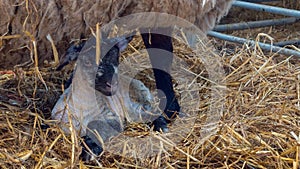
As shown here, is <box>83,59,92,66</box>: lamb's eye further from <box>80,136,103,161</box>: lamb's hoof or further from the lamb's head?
<box>80,136,103,161</box>: lamb's hoof

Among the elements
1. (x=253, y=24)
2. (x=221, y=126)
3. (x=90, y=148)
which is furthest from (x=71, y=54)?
(x=253, y=24)

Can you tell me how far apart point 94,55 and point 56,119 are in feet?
1.19

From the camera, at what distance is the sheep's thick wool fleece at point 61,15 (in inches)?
82.7

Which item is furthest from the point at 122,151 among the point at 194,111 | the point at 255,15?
the point at 255,15

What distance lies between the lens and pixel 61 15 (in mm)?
2162

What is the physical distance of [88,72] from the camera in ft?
7.16

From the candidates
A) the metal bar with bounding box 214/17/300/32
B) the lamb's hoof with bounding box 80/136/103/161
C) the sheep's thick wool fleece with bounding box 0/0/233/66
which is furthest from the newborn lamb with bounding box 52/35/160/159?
the metal bar with bounding box 214/17/300/32

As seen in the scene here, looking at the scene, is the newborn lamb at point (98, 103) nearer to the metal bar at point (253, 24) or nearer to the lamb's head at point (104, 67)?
the lamb's head at point (104, 67)

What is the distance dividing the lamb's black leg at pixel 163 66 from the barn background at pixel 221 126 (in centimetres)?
17

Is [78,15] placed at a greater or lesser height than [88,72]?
greater

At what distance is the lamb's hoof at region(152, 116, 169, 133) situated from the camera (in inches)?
89.7

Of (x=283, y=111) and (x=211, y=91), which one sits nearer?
(x=283, y=111)

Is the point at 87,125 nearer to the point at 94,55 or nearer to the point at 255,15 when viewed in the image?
the point at 94,55

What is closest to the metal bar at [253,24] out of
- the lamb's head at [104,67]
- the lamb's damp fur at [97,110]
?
the lamb's damp fur at [97,110]
